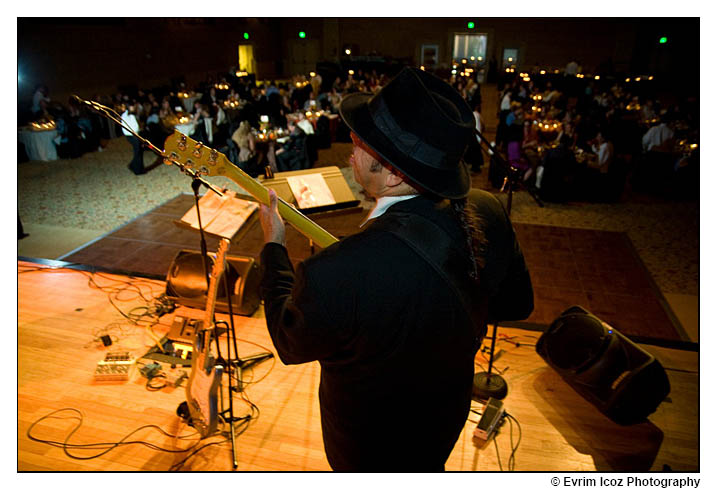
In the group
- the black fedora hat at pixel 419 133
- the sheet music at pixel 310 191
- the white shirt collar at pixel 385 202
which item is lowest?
Result: the sheet music at pixel 310 191

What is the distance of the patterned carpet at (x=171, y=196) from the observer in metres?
5.64

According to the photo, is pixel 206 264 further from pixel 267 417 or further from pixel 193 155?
pixel 267 417

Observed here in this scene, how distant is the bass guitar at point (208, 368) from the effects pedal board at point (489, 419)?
149 cm

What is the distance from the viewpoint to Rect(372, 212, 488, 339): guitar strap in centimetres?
121

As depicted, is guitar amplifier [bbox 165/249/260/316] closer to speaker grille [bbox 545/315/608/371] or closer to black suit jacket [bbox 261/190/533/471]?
black suit jacket [bbox 261/190/533/471]

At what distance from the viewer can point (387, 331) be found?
4.05 ft

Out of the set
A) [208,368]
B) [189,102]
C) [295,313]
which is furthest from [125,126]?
[189,102]

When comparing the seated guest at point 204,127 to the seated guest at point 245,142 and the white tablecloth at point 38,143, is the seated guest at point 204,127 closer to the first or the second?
the seated guest at point 245,142

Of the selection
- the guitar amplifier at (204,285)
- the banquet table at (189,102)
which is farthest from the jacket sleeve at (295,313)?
the banquet table at (189,102)

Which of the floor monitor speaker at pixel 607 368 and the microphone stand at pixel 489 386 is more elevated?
the floor monitor speaker at pixel 607 368

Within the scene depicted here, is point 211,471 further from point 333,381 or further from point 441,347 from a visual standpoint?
point 441,347

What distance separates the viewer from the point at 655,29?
21.5 meters

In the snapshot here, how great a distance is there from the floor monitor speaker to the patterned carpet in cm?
277

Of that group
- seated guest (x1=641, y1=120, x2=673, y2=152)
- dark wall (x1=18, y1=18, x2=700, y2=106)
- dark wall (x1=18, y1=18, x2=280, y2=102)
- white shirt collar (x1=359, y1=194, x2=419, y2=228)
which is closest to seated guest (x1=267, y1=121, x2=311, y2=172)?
seated guest (x1=641, y1=120, x2=673, y2=152)
